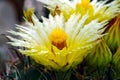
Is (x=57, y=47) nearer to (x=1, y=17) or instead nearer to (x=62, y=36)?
(x=62, y=36)

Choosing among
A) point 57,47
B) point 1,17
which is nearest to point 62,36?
point 57,47

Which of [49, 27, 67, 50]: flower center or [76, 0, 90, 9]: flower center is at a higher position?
[76, 0, 90, 9]: flower center

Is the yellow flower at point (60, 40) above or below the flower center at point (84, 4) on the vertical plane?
below
